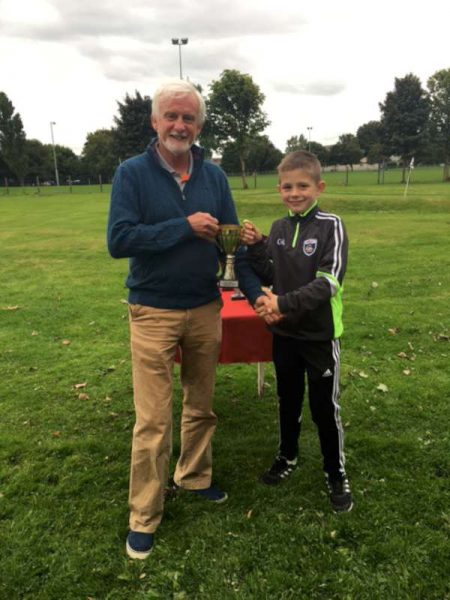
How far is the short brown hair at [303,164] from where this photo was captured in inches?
119

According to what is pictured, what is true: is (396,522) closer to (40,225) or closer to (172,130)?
(172,130)

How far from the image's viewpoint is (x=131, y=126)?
7075 cm

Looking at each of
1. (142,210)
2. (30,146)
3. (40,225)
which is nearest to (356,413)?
(142,210)

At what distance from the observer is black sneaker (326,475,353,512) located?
3.29 m

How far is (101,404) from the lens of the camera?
5.00 m

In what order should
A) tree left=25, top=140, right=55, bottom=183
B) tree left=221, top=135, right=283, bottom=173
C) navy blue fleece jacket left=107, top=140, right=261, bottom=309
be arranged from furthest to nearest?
1. tree left=25, top=140, right=55, bottom=183
2. tree left=221, top=135, right=283, bottom=173
3. navy blue fleece jacket left=107, top=140, right=261, bottom=309

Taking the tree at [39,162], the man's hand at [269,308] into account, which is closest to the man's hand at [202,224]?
the man's hand at [269,308]

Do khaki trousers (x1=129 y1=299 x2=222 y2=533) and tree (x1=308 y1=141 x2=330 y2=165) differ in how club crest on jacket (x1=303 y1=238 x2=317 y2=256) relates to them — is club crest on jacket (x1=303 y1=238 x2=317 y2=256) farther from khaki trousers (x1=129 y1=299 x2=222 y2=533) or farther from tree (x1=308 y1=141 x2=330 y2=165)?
tree (x1=308 y1=141 x2=330 y2=165)

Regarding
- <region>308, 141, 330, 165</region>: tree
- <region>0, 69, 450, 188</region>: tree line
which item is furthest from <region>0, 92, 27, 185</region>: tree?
<region>308, 141, 330, 165</region>: tree

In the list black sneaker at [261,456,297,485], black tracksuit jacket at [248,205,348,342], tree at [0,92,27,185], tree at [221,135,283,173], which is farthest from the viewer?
tree at [221,135,283,173]

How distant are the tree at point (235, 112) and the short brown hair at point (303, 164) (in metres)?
53.8

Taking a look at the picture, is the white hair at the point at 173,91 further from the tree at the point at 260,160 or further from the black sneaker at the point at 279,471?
the tree at the point at 260,160

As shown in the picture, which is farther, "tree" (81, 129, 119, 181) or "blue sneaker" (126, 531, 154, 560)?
"tree" (81, 129, 119, 181)

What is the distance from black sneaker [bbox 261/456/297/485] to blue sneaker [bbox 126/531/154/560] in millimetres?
992
